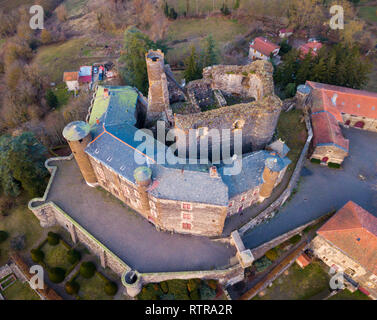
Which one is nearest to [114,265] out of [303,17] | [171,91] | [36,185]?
[36,185]

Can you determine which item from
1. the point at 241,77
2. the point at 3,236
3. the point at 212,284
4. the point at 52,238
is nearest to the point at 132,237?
the point at 212,284

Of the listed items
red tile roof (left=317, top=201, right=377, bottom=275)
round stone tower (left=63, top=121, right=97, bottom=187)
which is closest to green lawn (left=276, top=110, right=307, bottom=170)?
red tile roof (left=317, top=201, right=377, bottom=275)

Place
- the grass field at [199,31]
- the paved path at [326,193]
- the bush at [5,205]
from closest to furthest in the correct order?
the paved path at [326,193] < the bush at [5,205] < the grass field at [199,31]

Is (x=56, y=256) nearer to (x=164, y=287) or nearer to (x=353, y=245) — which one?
(x=164, y=287)

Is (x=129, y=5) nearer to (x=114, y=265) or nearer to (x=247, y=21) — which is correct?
(x=247, y=21)

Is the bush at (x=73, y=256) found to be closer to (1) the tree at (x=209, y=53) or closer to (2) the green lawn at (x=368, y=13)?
(1) the tree at (x=209, y=53)

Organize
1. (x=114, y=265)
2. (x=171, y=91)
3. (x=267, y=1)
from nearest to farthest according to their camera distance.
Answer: (x=114, y=265) < (x=171, y=91) < (x=267, y=1)

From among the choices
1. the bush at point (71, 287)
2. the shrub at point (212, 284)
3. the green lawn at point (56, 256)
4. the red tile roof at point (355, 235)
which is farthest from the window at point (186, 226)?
the green lawn at point (56, 256)
